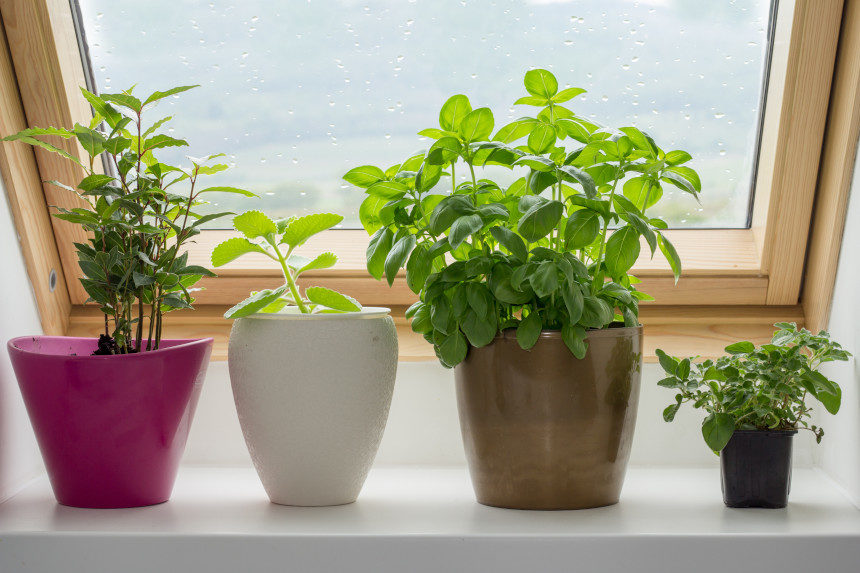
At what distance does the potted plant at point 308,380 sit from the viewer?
110cm

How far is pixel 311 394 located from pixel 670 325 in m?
0.75

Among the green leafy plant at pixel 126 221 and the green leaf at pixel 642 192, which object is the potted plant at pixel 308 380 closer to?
the green leafy plant at pixel 126 221

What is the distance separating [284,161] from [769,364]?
39.0 inches

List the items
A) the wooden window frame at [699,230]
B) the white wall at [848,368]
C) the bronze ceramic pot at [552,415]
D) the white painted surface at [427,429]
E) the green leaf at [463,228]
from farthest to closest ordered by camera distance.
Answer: the white painted surface at [427,429] < the wooden window frame at [699,230] < the white wall at [848,368] < the bronze ceramic pot at [552,415] < the green leaf at [463,228]

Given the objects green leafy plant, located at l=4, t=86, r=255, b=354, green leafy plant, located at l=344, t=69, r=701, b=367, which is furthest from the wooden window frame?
green leafy plant, located at l=344, t=69, r=701, b=367

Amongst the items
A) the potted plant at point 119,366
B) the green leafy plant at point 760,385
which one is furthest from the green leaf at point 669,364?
the potted plant at point 119,366

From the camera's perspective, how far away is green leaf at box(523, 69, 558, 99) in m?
1.10

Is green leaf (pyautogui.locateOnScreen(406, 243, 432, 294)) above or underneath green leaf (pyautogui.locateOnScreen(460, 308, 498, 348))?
above

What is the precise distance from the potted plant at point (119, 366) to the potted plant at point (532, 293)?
301 mm

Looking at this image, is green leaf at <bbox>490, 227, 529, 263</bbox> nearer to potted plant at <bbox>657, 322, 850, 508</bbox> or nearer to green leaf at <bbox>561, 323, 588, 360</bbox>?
green leaf at <bbox>561, 323, 588, 360</bbox>

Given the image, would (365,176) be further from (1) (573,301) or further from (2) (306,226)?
(1) (573,301)

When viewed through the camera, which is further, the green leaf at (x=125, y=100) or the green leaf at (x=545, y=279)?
the green leaf at (x=125, y=100)

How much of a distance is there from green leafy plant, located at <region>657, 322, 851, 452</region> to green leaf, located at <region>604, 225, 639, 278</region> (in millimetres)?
172

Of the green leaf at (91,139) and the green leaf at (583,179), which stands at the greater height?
the green leaf at (91,139)
